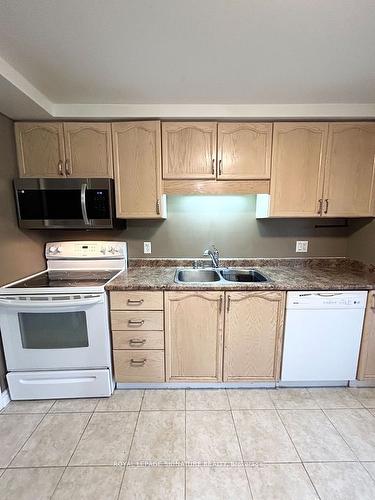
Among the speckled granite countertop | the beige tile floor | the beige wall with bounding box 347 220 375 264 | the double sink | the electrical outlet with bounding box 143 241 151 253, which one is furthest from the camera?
the electrical outlet with bounding box 143 241 151 253

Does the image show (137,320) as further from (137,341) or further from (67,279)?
(67,279)

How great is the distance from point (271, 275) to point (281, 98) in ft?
4.67

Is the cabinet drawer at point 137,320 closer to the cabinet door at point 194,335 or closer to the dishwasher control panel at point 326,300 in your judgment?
the cabinet door at point 194,335

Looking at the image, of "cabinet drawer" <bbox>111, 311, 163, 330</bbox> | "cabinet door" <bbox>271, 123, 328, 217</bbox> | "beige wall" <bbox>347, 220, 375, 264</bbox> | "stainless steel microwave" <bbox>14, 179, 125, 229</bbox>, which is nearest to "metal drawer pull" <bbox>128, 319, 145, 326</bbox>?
"cabinet drawer" <bbox>111, 311, 163, 330</bbox>

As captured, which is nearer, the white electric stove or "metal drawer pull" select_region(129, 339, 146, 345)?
the white electric stove

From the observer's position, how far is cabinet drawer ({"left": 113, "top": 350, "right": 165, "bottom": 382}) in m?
1.92

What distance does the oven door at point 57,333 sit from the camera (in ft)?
5.71

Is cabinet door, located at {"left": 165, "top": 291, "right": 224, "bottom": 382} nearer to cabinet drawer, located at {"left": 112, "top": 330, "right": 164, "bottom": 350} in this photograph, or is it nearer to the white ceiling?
cabinet drawer, located at {"left": 112, "top": 330, "right": 164, "bottom": 350}

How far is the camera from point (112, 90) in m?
1.67

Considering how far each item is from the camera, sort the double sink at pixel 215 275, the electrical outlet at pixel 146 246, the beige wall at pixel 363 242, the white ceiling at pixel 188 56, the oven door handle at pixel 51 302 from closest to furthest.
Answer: the white ceiling at pixel 188 56, the oven door handle at pixel 51 302, the beige wall at pixel 363 242, the double sink at pixel 215 275, the electrical outlet at pixel 146 246

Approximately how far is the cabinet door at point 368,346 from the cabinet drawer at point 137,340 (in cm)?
164

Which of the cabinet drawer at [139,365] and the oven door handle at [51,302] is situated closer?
the oven door handle at [51,302]

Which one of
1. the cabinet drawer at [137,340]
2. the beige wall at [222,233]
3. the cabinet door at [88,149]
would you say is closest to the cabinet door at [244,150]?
the beige wall at [222,233]

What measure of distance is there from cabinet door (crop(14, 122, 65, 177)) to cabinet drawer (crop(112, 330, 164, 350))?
144 centimetres
